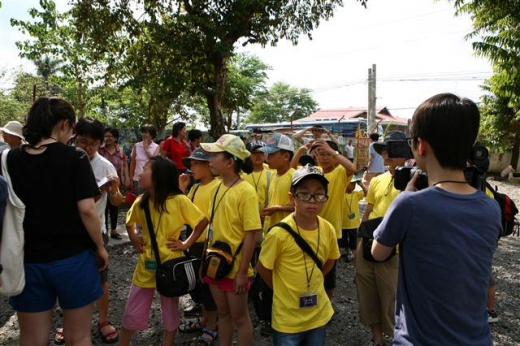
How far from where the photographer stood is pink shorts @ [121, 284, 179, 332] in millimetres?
2711

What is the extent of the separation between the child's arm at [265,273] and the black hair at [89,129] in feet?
5.71

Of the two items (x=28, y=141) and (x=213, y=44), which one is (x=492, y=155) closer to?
(x=213, y=44)

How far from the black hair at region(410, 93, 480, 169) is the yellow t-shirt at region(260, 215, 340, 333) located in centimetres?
117

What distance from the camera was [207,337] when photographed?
10.4 feet

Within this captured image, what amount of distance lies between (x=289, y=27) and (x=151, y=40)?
347 cm

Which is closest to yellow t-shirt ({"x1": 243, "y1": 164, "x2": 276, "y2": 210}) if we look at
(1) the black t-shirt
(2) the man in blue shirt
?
(1) the black t-shirt

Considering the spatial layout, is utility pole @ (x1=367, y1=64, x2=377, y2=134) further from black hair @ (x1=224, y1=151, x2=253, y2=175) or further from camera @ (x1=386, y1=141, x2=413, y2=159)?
black hair @ (x1=224, y1=151, x2=253, y2=175)

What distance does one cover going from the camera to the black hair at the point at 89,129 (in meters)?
3.01

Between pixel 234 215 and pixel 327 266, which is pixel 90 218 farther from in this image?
pixel 327 266

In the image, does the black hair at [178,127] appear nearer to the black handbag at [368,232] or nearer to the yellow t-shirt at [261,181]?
the yellow t-shirt at [261,181]

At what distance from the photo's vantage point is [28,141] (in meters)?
2.07

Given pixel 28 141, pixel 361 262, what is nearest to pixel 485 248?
pixel 361 262

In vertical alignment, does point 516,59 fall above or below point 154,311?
above

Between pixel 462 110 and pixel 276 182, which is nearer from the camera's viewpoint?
pixel 462 110
